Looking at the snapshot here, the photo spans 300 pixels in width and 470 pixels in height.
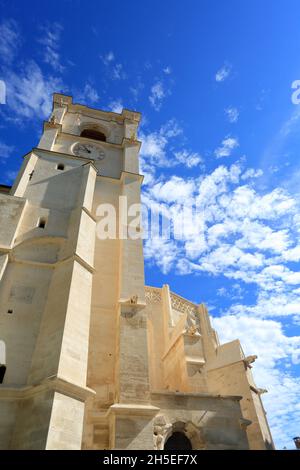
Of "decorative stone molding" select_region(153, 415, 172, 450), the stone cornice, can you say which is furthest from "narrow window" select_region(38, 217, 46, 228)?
"decorative stone molding" select_region(153, 415, 172, 450)

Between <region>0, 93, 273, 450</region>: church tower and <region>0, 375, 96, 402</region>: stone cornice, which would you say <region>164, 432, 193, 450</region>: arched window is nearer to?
<region>0, 93, 273, 450</region>: church tower

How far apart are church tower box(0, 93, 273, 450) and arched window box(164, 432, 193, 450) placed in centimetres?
3

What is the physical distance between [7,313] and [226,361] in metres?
11.2

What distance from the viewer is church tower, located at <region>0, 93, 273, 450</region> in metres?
6.93

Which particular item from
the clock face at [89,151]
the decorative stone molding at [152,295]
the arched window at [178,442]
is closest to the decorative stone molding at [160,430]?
the arched window at [178,442]

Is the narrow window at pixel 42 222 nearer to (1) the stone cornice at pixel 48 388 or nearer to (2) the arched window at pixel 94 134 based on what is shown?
(1) the stone cornice at pixel 48 388

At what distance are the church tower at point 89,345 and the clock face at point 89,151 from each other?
5.40 ft

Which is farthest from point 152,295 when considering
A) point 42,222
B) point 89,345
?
point 42,222

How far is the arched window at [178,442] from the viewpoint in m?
8.97

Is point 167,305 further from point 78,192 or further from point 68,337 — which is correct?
point 68,337

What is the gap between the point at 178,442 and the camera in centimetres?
905

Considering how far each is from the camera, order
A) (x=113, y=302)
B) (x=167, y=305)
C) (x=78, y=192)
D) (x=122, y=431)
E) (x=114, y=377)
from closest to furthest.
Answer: (x=122, y=431) → (x=114, y=377) → (x=113, y=302) → (x=78, y=192) → (x=167, y=305)

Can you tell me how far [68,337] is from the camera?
7.70m

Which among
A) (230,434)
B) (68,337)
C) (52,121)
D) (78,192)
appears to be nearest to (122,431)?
(68,337)
